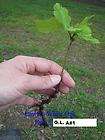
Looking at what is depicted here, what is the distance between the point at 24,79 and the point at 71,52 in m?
3.57

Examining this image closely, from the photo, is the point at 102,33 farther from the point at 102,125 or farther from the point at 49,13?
the point at 102,125

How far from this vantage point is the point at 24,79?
160cm

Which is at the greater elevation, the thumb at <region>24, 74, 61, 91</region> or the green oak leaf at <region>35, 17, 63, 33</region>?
the green oak leaf at <region>35, 17, 63, 33</region>

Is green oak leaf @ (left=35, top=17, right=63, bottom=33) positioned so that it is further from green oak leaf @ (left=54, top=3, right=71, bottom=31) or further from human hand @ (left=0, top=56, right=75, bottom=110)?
human hand @ (left=0, top=56, right=75, bottom=110)

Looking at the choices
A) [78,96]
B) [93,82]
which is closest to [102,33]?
[93,82]

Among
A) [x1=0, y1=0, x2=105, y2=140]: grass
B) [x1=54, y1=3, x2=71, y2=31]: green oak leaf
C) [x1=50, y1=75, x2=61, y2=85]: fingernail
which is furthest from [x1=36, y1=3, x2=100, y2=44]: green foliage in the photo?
[x1=0, y1=0, x2=105, y2=140]: grass

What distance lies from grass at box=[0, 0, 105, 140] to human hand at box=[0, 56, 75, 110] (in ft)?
4.49

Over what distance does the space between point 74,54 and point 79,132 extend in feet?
6.93

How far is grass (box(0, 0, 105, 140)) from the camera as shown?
127 inches

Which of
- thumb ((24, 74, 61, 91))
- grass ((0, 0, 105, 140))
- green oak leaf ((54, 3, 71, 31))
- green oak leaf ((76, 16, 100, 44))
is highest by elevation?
green oak leaf ((54, 3, 71, 31))

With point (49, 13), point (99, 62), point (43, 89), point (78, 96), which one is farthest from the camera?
point (49, 13)

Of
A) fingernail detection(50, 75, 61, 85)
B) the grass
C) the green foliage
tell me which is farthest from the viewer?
the grass

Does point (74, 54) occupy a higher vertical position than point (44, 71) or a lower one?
lower

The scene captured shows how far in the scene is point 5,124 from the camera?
121 inches
